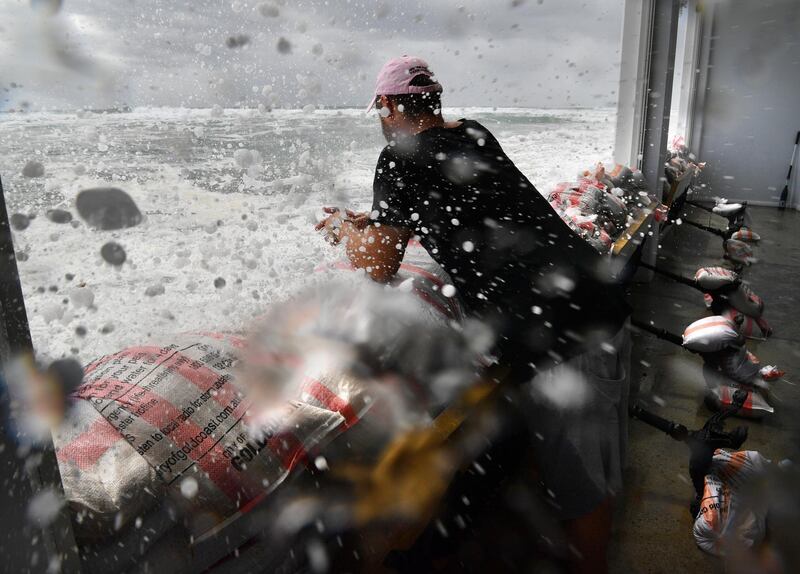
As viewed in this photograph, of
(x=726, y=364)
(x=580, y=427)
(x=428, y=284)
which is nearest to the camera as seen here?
(x=580, y=427)

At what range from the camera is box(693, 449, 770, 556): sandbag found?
1542mm

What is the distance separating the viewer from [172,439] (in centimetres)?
96

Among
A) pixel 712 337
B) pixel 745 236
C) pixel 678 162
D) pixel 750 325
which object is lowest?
pixel 745 236

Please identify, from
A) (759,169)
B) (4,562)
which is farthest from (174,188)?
(759,169)

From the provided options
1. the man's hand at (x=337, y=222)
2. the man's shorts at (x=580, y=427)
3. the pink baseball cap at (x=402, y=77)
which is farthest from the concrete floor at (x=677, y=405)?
the pink baseball cap at (x=402, y=77)

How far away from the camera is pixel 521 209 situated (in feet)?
3.95

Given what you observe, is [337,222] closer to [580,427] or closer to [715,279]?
[580,427]

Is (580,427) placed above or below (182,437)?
below

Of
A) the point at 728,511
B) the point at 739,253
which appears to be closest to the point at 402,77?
the point at 728,511

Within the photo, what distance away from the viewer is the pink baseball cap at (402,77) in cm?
122

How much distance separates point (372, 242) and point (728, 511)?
4.27ft

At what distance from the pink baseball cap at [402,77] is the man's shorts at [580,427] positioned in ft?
2.36

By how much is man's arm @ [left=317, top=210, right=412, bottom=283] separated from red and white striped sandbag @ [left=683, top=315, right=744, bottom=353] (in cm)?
165

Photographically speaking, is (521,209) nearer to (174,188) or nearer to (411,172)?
(411,172)
